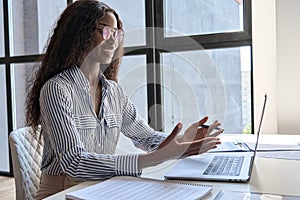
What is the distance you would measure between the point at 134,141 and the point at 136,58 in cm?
152

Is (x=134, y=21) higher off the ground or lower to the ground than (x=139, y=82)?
higher

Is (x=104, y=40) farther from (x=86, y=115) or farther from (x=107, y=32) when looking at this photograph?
(x=86, y=115)

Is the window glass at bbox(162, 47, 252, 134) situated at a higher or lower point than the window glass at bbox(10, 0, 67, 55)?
lower

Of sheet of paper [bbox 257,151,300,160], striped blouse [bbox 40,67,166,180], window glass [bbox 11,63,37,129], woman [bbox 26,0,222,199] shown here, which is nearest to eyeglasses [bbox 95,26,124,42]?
woman [bbox 26,0,222,199]

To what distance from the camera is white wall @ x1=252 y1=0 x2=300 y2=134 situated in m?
2.16

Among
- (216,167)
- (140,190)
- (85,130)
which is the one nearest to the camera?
(140,190)

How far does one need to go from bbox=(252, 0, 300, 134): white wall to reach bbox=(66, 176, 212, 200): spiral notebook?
1.43m

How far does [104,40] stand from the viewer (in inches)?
53.0

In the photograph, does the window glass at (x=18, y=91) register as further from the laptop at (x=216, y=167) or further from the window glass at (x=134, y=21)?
the laptop at (x=216, y=167)

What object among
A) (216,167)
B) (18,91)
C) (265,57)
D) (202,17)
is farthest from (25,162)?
(18,91)

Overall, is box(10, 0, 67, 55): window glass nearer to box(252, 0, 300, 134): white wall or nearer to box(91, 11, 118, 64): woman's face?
box(252, 0, 300, 134): white wall

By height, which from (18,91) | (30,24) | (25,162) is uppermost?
(30,24)

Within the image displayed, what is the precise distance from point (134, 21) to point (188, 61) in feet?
1.99

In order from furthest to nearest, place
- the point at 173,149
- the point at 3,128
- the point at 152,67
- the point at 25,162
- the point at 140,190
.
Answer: the point at 3,128 → the point at 152,67 → the point at 25,162 → the point at 173,149 → the point at 140,190
